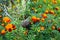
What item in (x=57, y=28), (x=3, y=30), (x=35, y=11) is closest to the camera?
(x=3, y=30)

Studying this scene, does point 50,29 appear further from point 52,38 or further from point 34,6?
point 34,6

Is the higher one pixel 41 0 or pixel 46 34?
pixel 41 0

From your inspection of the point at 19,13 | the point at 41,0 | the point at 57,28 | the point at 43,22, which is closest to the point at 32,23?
the point at 43,22

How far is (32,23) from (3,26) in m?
0.41

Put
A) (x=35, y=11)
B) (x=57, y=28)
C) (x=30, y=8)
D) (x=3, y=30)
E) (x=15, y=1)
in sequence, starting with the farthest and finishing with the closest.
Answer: (x=15, y=1)
(x=30, y=8)
(x=35, y=11)
(x=57, y=28)
(x=3, y=30)

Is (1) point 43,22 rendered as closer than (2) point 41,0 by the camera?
Yes

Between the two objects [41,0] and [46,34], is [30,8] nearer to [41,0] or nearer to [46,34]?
[41,0]

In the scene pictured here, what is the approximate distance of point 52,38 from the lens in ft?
9.45

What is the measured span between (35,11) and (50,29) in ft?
2.24

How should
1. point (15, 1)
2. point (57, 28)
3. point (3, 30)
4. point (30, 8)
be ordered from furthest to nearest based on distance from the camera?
1. point (15, 1)
2. point (30, 8)
3. point (57, 28)
4. point (3, 30)

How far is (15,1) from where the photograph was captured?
414 cm

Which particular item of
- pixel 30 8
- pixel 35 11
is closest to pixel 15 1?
pixel 30 8

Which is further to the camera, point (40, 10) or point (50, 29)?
point (40, 10)

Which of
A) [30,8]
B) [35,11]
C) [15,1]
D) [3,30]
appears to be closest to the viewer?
[3,30]
